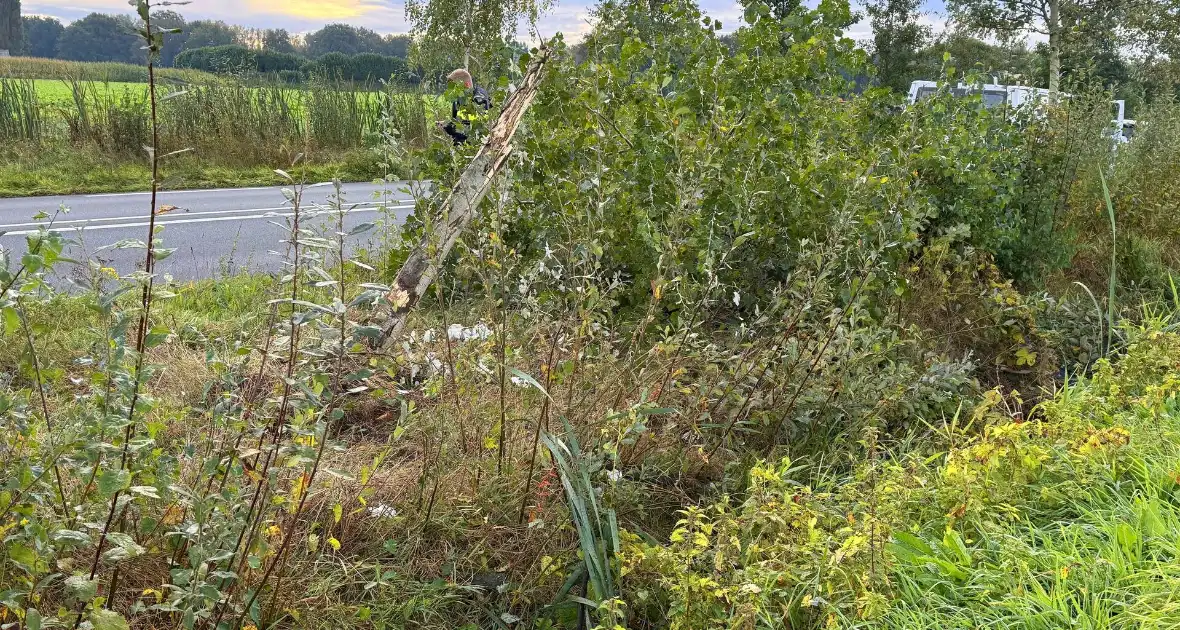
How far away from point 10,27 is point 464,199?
1756 inches

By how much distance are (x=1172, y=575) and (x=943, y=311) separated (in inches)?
133

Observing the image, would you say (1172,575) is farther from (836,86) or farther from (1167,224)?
(1167,224)

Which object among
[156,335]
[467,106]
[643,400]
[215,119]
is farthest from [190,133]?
[156,335]

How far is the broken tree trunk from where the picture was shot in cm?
381

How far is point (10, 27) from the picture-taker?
37.8 m

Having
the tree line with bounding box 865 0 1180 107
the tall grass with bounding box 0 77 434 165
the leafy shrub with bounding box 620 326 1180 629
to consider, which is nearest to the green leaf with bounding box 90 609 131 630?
the leafy shrub with bounding box 620 326 1180 629

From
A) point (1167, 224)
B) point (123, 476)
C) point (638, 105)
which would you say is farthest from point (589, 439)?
point (1167, 224)

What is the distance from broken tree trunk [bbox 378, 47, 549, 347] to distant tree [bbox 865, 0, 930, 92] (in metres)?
29.6

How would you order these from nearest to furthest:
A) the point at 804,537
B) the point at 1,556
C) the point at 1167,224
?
the point at 1,556 < the point at 804,537 < the point at 1167,224

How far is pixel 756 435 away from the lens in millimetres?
3578

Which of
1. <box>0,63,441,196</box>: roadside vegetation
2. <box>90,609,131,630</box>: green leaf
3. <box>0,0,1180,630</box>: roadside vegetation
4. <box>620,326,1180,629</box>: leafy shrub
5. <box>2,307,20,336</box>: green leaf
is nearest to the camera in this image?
<box>2,307,20,336</box>: green leaf

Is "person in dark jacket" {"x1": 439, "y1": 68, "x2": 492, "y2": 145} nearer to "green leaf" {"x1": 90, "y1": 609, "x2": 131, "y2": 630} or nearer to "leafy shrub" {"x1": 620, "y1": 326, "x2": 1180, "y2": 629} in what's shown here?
"leafy shrub" {"x1": 620, "y1": 326, "x2": 1180, "y2": 629}

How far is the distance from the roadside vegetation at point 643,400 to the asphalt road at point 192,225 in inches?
80.2

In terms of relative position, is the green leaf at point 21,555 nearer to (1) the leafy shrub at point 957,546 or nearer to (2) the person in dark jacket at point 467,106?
(1) the leafy shrub at point 957,546
